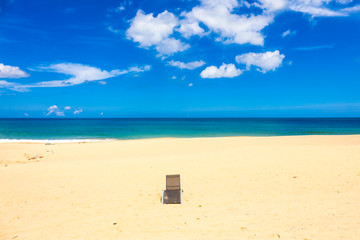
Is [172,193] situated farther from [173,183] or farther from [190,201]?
[190,201]

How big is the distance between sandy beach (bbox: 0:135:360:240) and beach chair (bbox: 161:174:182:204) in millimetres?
268

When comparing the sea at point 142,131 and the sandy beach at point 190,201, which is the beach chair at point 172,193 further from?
the sea at point 142,131

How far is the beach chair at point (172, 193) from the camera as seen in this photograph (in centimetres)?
768

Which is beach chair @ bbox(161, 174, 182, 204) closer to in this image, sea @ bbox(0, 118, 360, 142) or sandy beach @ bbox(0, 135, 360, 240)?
sandy beach @ bbox(0, 135, 360, 240)

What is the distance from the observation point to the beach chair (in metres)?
7.68

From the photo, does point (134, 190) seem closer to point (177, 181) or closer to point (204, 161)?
point (177, 181)

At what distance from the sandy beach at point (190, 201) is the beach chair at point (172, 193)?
0.27 metres

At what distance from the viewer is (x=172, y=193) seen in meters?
7.89

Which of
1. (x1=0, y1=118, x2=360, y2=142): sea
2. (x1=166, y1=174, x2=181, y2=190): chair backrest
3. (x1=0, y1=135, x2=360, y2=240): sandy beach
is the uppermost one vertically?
(x1=0, y1=118, x2=360, y2=142): sea

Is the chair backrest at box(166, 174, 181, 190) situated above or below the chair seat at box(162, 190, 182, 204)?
above

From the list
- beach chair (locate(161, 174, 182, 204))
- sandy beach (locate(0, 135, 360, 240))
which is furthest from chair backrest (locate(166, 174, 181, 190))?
sandy beach (locate(0, 135, 360, 240))

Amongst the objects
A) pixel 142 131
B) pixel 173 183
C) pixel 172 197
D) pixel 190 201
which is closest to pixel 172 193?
pixel 172 197

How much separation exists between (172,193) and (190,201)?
65 cm

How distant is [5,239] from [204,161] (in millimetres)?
10426
